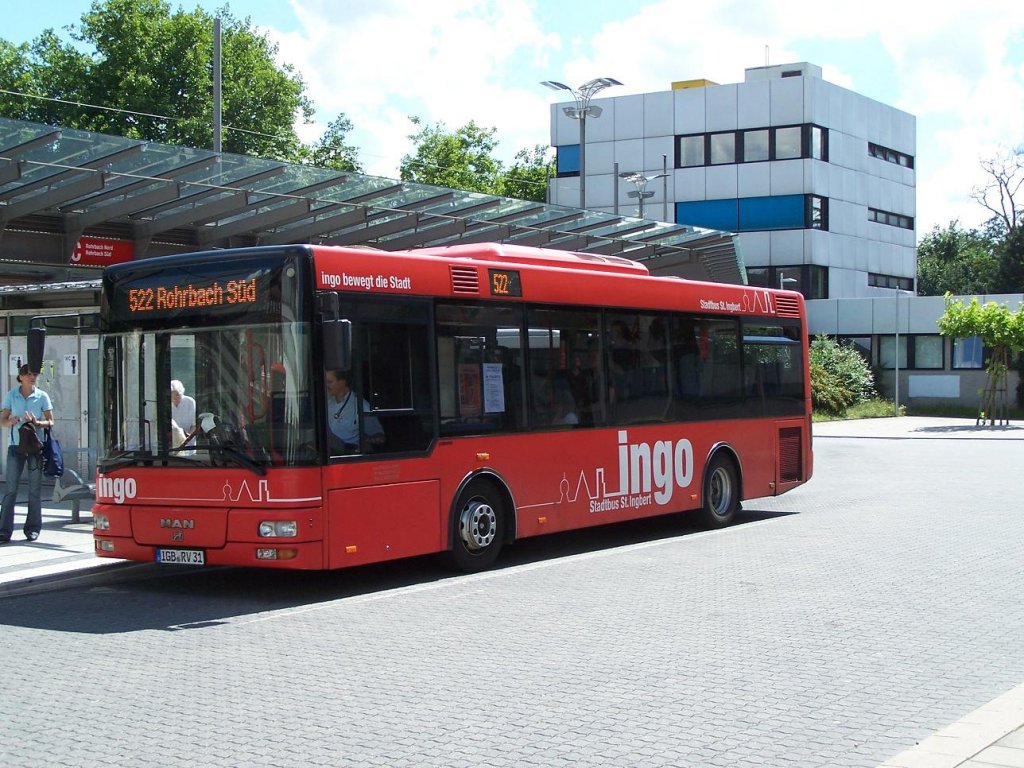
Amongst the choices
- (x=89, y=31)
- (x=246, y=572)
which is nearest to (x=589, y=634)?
(x=246, y=572)

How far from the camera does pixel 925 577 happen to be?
11.4m

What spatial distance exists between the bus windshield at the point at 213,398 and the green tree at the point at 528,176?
6888cm

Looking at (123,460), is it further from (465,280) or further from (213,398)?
(465,280)

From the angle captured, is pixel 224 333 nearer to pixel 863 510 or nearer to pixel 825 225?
pixel 863 510

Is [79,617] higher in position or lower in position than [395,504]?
lower

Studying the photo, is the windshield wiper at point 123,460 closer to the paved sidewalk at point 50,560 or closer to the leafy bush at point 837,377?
the paved sidewalk at point 50,560

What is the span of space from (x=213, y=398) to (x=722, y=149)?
5009 cm

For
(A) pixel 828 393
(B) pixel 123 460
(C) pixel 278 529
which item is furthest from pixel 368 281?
(A) pixel 828 393

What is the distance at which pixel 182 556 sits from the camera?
10.6m

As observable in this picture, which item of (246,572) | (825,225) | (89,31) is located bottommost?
(246,572)

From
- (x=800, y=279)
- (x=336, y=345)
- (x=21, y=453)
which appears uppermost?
(x=800, y=279)

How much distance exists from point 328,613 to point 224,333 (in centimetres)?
247

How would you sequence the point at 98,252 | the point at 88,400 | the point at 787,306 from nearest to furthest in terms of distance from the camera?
1. the point at 98,252
2. the point at 787,306
3. the point at 88,400

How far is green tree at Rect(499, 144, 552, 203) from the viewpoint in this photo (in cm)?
8006
